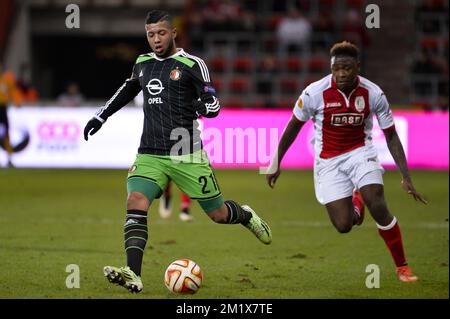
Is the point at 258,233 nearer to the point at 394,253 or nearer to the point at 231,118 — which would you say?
the point at 394,253

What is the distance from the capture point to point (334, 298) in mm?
6969

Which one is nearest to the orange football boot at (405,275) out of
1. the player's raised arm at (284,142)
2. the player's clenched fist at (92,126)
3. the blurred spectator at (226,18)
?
the player's raised arm at (284,142)

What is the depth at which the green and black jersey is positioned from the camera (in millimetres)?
7098

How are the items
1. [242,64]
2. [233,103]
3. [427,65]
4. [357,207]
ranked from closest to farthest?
[357,207], [233,103], [427,65], [242,64]

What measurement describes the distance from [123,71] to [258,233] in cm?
2511

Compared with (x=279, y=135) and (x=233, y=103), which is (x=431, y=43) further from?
(x=279, y=135)

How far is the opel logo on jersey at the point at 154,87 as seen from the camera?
23.3 feet

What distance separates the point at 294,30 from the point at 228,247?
14059 millimetres

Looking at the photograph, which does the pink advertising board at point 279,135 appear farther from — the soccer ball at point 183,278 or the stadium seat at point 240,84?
the soccer ball at point 183,278

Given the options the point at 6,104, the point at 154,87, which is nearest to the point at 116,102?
the point at 154,87

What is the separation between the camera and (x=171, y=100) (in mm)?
7102

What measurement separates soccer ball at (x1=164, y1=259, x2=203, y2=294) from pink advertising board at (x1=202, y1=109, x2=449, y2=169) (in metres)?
10.8

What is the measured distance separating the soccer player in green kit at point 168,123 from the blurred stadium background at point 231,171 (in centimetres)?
78

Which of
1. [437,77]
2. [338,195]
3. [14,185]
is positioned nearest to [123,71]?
[437,77]
